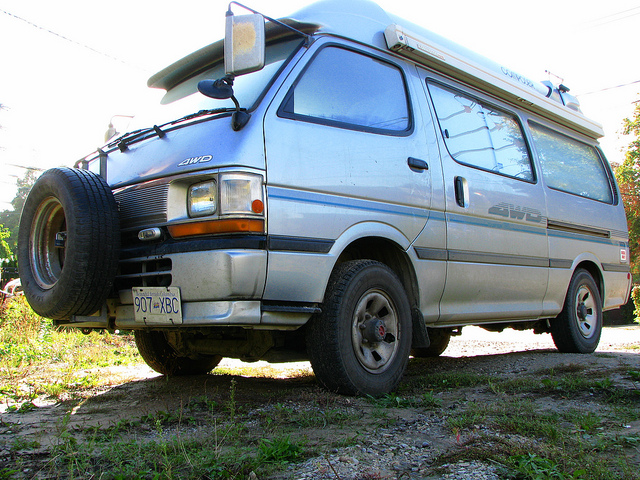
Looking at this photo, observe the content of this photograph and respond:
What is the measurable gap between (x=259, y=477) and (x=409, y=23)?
3436 mm

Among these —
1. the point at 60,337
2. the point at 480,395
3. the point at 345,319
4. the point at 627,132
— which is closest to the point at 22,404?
the point at 345,319

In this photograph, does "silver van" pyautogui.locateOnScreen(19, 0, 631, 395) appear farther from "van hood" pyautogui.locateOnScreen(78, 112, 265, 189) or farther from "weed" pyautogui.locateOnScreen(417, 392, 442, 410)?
"weed" pyautogui.locateOnScreen(417, 392, 442, 410)

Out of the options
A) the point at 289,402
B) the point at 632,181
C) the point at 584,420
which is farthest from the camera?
the point at 632,181

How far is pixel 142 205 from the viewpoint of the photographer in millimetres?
3049

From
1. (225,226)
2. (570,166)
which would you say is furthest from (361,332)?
(570,166)

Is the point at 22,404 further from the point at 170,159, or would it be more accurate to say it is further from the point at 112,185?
the point at 170,159

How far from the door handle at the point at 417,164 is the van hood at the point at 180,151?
1190mm

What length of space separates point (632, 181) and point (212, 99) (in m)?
23.7

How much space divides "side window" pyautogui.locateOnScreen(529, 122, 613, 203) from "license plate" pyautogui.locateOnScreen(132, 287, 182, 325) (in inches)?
148

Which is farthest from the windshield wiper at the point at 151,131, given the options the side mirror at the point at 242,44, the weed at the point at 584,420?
the weed at the point at 584,420

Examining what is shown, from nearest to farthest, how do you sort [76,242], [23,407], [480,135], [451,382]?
[76,242]
[23,407]
[451,382]
[480,135]

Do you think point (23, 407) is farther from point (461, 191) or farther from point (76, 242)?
point (461, 191)

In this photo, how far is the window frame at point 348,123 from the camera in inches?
120

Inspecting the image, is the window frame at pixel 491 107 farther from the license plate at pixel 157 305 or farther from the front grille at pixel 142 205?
the license plate at pixel 157 305
